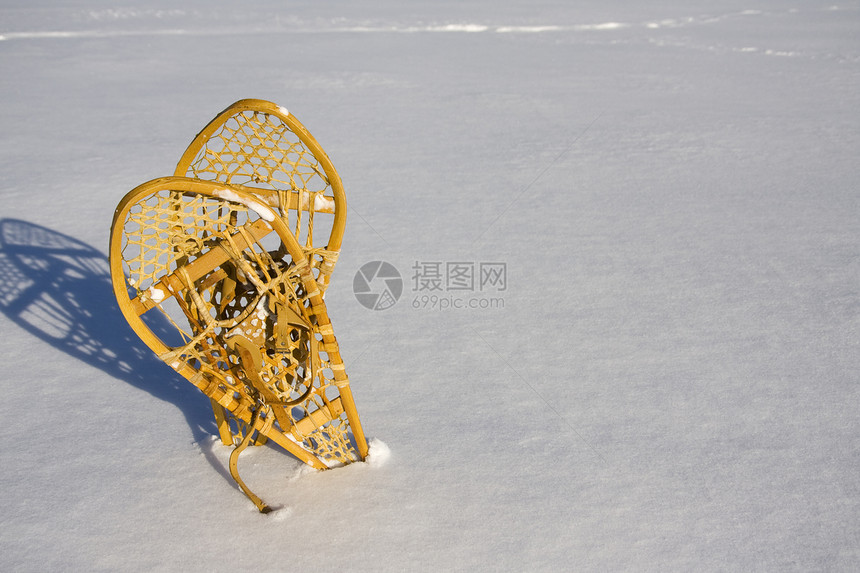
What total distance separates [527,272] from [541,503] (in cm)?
127

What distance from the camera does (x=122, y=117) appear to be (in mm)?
4664

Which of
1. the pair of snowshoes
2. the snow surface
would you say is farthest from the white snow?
the snow surface

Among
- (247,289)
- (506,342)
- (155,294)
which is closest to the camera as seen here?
(155,294)

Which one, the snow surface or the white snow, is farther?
the snow surface

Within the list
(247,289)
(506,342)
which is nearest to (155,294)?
(247,289)

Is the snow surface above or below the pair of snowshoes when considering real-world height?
below

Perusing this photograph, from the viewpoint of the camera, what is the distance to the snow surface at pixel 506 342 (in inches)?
64.7

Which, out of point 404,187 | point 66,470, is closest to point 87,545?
point 66,470

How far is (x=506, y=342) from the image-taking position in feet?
7.89

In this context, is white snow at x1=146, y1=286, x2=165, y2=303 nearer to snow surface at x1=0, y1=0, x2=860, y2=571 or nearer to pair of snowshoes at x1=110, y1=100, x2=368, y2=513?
pair of snowshoes at x1=110, y1=100, x2=368, y2=513

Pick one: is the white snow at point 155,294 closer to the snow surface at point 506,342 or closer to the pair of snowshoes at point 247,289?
the pair of snowshoes at point 247,289

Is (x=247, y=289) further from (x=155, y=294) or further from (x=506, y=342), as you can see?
(x=506, y=342)

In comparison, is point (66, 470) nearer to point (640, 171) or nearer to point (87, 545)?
point (87, 545)

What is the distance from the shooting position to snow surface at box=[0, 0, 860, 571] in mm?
1643
